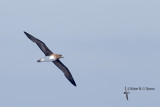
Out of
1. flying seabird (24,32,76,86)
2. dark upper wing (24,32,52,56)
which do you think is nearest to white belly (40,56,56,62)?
flying seabird (24,32,76,86)

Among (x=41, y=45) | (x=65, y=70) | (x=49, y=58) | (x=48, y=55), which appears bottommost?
(x=65, y=70)

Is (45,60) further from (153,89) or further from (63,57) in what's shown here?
(153,89)

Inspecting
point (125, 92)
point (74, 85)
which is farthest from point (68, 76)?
point (125, 92)

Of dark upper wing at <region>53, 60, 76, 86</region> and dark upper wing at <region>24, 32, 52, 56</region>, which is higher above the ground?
dark upper wing at <region>24, 32, 52, 56</region>

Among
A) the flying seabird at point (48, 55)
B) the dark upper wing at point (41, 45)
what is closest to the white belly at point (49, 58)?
the flying seabird at point (48, 55)

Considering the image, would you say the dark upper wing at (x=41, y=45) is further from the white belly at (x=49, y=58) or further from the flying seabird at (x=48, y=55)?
the white belly at (x=49, y=58)

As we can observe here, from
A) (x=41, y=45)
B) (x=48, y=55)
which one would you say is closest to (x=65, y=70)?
(x=48, y=55)

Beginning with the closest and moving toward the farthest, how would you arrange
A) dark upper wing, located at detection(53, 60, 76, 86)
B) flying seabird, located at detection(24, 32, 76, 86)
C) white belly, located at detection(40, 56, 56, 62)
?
flying seabird, located at detection(24, 32, 76, 86) < white belly, located at detection(40, 56, 56, 62) < dark upper wing, located at detection(53, 60, 76, 86)

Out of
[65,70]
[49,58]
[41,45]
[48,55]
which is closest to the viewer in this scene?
[41,45]

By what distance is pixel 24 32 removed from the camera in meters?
120

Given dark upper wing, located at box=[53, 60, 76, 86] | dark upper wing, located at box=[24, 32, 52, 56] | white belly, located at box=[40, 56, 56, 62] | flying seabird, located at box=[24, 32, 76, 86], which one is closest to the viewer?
dark upper wing, located at box=[24, 32, 52, 56]

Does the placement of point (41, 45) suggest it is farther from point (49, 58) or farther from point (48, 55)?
point (49, 58)

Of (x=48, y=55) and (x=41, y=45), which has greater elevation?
(x=41, y=45)

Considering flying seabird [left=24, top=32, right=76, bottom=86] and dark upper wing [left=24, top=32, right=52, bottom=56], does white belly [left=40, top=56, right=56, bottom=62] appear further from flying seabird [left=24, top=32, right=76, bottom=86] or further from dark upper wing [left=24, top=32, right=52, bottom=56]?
dark upper wing [left=24, top=32, right=52, bottom=56]
